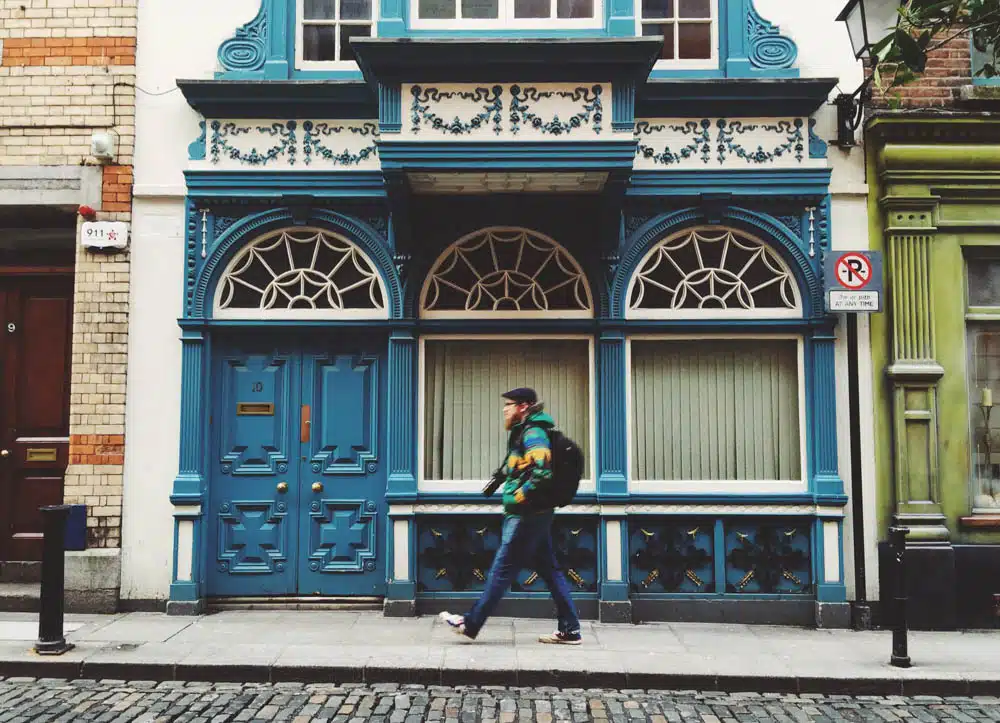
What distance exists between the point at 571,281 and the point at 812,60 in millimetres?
3082

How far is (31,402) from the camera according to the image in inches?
330

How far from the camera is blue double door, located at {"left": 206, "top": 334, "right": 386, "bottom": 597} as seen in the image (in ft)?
25.6

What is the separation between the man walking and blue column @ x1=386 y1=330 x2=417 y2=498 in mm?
1366

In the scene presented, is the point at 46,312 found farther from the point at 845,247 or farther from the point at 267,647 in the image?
the point at 845,247

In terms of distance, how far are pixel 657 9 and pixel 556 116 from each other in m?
1.96

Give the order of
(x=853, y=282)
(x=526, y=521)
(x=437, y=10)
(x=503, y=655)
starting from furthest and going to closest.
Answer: (x=437, y=10) < (x=853, y=282) < (x=526, y=521) < (x=503, y=655)

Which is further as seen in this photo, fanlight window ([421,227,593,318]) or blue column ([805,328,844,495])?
fanlight window ([421,227,593,318])

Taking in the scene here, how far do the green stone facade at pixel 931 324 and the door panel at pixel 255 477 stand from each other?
17.9 ft

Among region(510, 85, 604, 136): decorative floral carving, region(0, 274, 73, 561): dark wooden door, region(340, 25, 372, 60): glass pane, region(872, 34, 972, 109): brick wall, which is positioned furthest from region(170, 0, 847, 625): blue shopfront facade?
region(0, 274, 73, 561): dark wooden door

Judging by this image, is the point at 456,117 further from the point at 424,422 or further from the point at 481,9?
the point at 424,422

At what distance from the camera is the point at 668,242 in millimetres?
7887

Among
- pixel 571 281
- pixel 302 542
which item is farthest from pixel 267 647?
pixel 571 281

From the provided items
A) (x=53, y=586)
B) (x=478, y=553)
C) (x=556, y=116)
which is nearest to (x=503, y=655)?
(x=478, y=553)

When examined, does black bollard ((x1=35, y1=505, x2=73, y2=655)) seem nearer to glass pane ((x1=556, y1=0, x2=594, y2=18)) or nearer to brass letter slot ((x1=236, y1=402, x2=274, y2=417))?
brass letter slot ((x1=236, y1=402, x2=274, y2=417))
